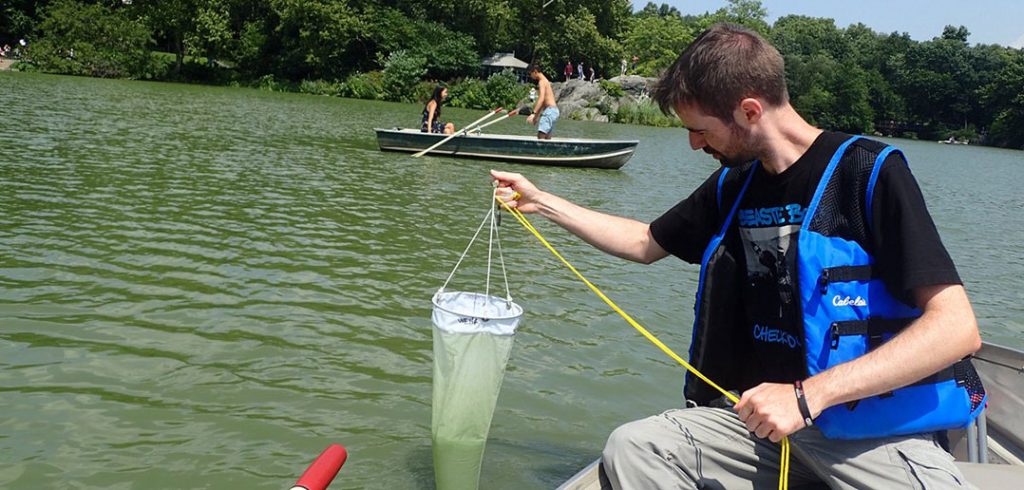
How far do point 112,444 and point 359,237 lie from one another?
5.20m

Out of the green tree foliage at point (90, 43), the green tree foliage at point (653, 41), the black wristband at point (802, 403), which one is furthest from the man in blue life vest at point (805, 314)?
the green tree foliage at point (653, 41)

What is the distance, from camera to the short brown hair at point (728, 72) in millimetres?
2455

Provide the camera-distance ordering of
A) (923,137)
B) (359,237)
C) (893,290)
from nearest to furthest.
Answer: (893,290) < (359,237) < (923,137)

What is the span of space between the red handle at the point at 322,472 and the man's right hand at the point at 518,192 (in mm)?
1627

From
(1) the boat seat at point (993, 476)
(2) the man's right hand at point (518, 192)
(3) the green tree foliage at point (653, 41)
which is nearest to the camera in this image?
(1) the boat seat at point (993, 476)

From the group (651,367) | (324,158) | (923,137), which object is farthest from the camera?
(923,137)

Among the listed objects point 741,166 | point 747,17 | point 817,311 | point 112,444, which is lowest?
point 112,444

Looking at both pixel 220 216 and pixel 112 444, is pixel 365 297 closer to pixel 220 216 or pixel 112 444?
pixel 112 444

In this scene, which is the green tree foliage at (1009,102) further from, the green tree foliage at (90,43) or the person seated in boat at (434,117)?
the person seated in boat at (434,117)

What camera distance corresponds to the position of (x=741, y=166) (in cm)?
292

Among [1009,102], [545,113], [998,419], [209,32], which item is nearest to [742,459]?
[998,419]

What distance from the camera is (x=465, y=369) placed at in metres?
3.23

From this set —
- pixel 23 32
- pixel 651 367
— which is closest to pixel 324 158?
pixel 651 367

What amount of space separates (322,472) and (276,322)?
433 cm
